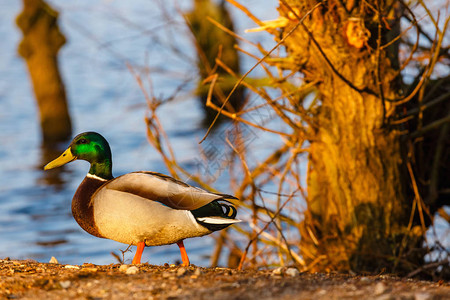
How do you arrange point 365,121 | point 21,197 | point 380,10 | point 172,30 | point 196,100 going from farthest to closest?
point 196,100, point 21,197, point 172,30, point 365,121, point 380,10

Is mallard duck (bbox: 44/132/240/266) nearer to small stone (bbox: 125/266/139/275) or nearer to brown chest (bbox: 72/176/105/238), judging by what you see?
brown chest (bbox: 72/176/105/238)

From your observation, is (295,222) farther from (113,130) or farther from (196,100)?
(196,100)

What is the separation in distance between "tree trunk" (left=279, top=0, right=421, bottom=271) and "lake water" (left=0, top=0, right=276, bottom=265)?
1.08m

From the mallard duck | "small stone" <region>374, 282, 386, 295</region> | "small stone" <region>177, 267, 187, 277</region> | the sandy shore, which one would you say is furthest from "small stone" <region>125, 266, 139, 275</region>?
"small stone" <region>374, 282, 386, 295</region>

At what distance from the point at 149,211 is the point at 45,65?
11.3 metres

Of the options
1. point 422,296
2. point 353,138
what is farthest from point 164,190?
point 353,138

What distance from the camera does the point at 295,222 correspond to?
6363mm

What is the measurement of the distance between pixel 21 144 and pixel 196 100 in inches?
204

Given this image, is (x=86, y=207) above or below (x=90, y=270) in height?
above

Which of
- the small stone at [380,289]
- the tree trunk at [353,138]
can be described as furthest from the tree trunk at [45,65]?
the small stone at [380,289]

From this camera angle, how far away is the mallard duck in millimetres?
3676

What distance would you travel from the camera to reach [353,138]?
555 cm

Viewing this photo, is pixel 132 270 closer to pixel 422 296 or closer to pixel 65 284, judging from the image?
pixel 65 284

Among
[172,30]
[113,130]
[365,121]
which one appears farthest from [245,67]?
[365,121]
